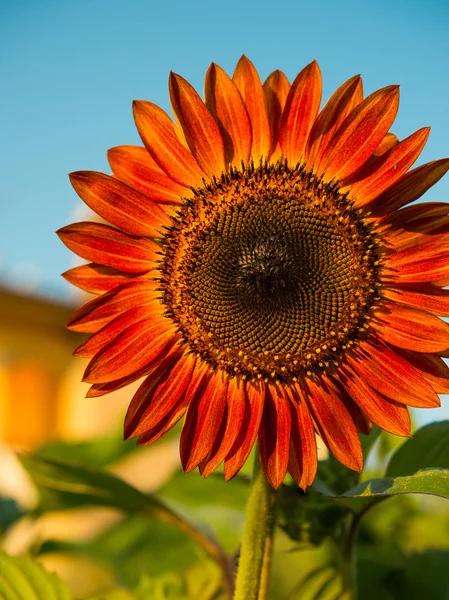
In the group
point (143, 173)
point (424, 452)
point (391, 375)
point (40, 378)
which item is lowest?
point (424, 452)

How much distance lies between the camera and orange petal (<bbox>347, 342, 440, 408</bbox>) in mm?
782

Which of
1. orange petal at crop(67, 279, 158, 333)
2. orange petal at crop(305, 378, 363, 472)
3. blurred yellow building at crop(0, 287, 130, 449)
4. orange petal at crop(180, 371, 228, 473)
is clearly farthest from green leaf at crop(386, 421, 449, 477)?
blurred yellow building at crop(0, 287, 130, 449)

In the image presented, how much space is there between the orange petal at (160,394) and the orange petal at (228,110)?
0.25 m

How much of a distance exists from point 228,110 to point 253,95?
1.2 inches

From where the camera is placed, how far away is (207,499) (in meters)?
1.37

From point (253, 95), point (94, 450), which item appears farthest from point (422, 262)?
point (94, 450)

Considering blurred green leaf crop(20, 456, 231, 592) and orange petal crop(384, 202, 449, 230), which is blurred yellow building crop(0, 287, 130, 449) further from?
orange petal crop(384, 202, 449, 230)

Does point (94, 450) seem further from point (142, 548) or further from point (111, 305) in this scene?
point (111, 305)

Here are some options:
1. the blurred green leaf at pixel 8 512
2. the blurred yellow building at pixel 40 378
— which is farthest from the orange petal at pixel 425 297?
the blurred yellow building at pixel 40 378

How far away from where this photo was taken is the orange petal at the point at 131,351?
2.64 feet

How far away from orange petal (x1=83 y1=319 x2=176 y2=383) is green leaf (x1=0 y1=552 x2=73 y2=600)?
0.91 feet

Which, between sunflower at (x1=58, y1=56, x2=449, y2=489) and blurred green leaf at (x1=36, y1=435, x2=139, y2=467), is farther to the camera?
blurred green leaf at (x1=36, y1=435, x2=139, y2=467)

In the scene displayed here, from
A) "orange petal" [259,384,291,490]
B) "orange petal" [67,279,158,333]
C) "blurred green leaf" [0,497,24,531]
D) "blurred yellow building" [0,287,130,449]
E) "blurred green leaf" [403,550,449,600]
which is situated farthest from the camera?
"blurred yellow building" [0,287,130,449]

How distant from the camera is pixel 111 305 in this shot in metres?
0.84
